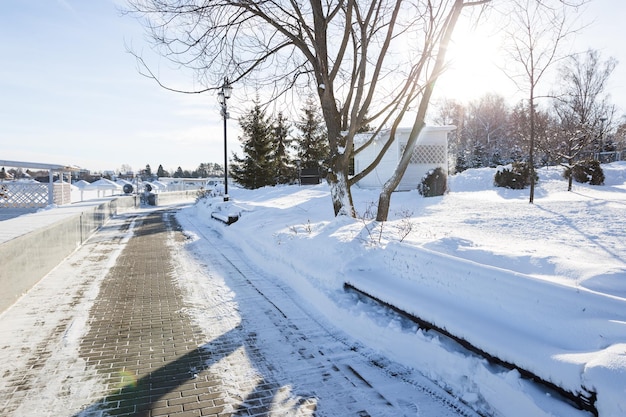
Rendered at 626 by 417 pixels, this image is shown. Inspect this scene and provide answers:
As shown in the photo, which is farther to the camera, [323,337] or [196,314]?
[196,314]

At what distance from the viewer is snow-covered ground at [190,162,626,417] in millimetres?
2723

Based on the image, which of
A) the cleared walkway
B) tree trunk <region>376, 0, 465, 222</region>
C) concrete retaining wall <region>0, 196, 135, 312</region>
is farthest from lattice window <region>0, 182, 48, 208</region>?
tree trunk <region>376, 0, 465, 222</region>

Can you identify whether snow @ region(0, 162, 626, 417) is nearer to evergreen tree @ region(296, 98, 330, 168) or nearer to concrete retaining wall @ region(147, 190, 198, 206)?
concrete retaining wall @ region(147, 190, 198, 206)

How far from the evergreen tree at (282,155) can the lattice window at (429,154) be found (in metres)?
18.5

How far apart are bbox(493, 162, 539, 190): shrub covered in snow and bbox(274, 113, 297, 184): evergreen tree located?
20.3 metres

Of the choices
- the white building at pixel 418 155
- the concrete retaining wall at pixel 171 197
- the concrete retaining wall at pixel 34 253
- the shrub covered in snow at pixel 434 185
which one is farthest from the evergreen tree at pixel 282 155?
the concrete retaining wall at pixel 34 253

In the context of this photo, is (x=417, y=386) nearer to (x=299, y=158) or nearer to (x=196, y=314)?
(x=196, y=314)

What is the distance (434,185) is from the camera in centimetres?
1575

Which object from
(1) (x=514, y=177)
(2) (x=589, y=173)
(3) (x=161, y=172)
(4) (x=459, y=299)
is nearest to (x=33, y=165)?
(4) (x=459, y=299)

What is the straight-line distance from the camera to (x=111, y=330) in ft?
15.9

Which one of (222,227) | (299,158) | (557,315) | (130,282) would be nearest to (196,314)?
(130,282)

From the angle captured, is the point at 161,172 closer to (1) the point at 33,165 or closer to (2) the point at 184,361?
(1) the point at 33,165

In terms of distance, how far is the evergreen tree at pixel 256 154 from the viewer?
1335 inches

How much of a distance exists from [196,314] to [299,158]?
108ft
